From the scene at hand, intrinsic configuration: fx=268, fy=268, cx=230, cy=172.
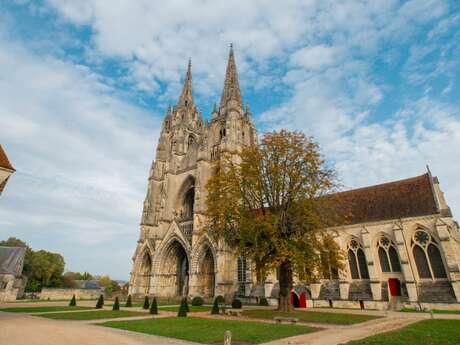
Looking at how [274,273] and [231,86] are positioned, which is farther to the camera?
[231,86]

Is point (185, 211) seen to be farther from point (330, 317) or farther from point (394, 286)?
point (330, 317)

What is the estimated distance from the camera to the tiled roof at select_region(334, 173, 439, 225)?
79.0ft

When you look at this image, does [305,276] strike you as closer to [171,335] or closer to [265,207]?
[265,207]

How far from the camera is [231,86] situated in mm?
44750

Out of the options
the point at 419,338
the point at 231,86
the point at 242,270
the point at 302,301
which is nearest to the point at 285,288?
the point at 302,301

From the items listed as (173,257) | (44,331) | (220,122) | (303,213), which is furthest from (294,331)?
(220,122)

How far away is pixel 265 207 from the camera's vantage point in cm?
1891

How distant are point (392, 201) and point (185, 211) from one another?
88.7 feet

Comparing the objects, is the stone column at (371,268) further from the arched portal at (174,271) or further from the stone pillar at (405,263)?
the arched portal at (174,271)

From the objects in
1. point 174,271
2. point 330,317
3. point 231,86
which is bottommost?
point 330,317

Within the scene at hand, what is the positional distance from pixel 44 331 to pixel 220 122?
36057mm

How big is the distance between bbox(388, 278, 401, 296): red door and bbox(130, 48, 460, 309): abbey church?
8 cm

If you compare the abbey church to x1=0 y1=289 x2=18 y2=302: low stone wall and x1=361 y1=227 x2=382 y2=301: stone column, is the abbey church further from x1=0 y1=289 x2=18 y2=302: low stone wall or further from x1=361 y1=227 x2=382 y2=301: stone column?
x1=0 y1=289 x2=18 y2=302: low stone wall

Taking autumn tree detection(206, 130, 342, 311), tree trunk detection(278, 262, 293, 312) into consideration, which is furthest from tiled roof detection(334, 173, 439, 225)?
tree trunk detection(278, 262, 293, 312)
